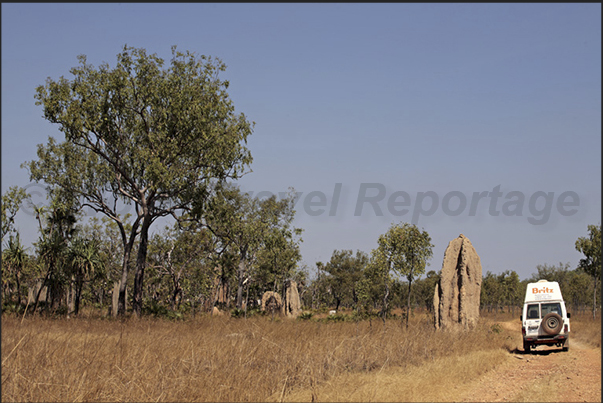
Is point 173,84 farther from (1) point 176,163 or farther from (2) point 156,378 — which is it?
(2) point 156,378

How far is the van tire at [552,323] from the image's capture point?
16719mm

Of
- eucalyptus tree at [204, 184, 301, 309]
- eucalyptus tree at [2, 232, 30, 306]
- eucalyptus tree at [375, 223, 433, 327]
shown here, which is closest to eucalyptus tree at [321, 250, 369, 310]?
eucalyptus tree at [204, 184, 301, 309]

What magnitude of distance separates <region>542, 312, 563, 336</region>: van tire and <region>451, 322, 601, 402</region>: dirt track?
118 centimetres

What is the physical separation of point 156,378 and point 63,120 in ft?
62.3

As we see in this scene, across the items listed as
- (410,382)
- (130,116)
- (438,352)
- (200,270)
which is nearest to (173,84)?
(130,116)

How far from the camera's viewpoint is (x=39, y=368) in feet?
27.6

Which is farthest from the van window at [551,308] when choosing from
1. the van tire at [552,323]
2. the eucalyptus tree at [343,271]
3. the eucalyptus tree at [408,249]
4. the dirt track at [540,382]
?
the eucalyptus tree at [343,271]

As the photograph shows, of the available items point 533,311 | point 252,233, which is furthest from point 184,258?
point 533,311

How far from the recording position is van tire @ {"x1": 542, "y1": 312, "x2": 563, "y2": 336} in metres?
16.7

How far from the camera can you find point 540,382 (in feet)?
36.1

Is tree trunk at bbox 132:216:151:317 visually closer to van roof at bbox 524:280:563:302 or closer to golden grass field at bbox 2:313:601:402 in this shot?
golden grass field at bbox 2:313:601:402

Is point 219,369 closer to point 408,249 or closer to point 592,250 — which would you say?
point 408,249

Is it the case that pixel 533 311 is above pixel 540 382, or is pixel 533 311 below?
above

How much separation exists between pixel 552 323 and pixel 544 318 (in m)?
0.29
